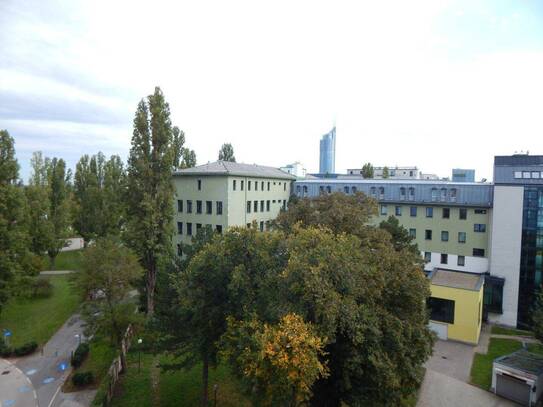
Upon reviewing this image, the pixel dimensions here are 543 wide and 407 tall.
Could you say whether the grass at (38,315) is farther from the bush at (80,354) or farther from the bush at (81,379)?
the bush at (81,379)

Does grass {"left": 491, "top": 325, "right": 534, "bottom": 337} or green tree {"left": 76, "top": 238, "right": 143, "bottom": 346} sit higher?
green tree {"left": 76, "top": 238, "right": 143, "bottom": 346}

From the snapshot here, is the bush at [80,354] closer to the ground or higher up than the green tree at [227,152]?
closer to the ground

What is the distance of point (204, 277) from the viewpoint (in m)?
15.7

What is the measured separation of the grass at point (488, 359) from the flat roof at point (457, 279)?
4745 millimetres

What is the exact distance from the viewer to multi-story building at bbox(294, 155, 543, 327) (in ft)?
108

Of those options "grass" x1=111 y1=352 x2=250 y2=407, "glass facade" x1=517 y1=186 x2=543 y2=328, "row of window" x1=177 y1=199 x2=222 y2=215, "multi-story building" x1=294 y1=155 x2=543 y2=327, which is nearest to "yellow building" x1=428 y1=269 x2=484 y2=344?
"multi-story building" x1=294 y1=155 x2=543 y2=327

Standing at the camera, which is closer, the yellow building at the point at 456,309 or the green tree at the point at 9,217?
the green tree at the point at 9,217

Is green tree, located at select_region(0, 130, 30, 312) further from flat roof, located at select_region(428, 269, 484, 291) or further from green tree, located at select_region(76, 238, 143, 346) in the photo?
flat roof, located at select_region(428, 269, 484, 291)

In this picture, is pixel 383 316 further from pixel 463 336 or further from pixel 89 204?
pixel 89 204

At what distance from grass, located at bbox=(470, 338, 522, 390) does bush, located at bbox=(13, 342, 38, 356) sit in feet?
104

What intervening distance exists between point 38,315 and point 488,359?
3954 cm

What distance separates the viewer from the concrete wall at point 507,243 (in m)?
33.5

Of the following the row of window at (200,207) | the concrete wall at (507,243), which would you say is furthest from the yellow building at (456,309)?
the row of window at (200,207)

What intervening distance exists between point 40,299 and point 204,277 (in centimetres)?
3260
